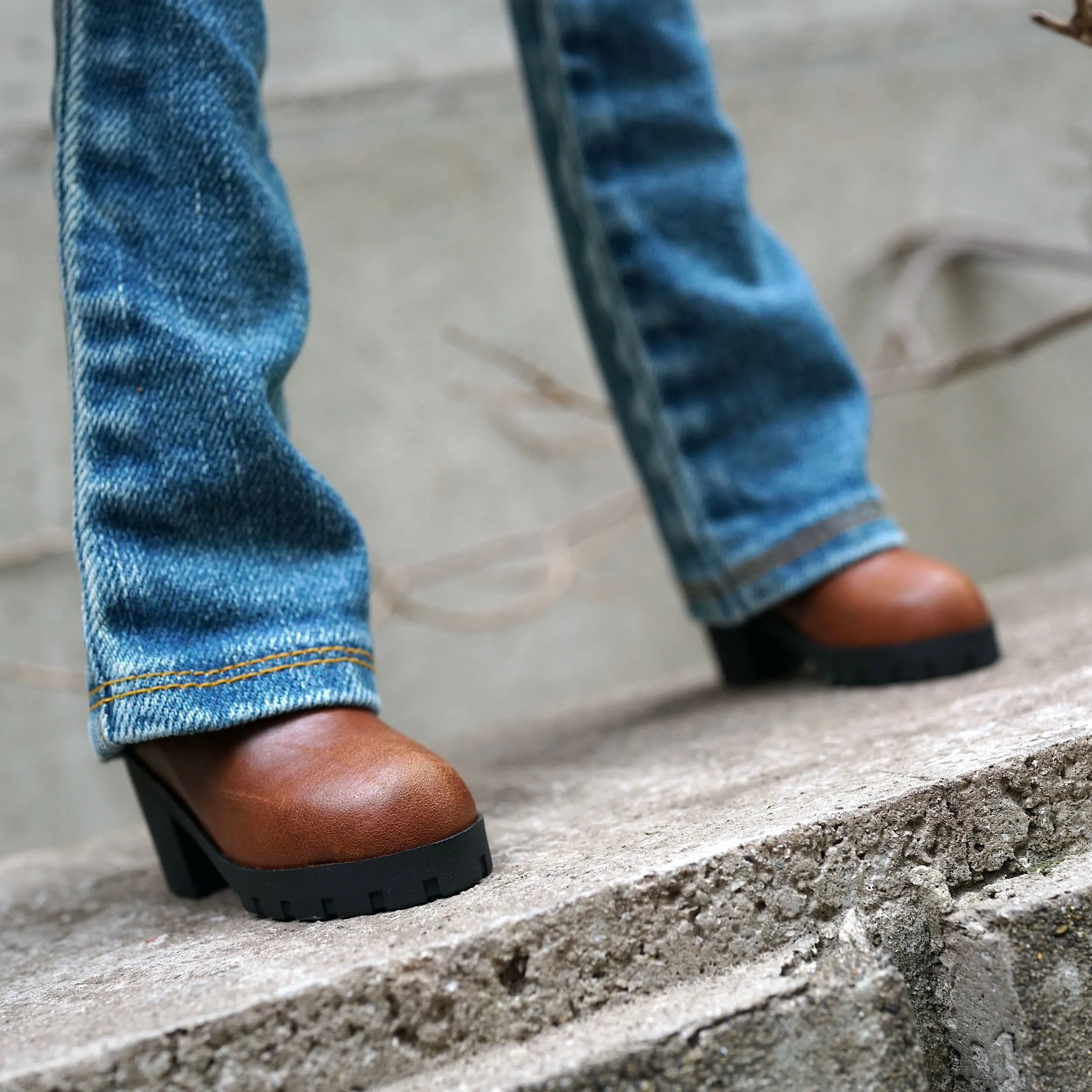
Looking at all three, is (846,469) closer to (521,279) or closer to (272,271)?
(272,271)

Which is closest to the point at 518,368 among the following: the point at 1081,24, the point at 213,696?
the point at 1081,24

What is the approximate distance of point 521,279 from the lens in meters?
2.22

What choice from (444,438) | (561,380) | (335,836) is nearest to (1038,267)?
(561,380)

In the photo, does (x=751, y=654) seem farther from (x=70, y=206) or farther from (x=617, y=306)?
(x=70, y=206)

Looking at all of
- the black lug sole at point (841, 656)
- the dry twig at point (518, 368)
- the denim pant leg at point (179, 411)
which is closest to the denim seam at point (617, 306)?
the black lug sole at point (841, 656)

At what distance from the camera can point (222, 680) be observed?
609 mm

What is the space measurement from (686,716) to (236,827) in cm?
46

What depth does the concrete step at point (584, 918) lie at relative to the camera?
470mm

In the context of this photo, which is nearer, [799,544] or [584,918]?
[584,918]

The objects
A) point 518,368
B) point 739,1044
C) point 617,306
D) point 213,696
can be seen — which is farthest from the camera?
point 518,368

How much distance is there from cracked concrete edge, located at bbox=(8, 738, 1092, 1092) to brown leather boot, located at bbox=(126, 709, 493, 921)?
8 cm

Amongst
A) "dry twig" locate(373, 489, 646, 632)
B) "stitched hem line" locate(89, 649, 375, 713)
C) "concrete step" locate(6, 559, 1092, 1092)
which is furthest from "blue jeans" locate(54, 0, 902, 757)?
"dry twig" locate(373, 489, 646, 632)

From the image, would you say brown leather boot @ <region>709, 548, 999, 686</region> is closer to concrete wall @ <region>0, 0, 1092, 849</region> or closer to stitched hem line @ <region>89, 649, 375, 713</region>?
stitched hem line @ <region>89, 649, 375, 713</region>

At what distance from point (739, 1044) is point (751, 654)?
568 mm
